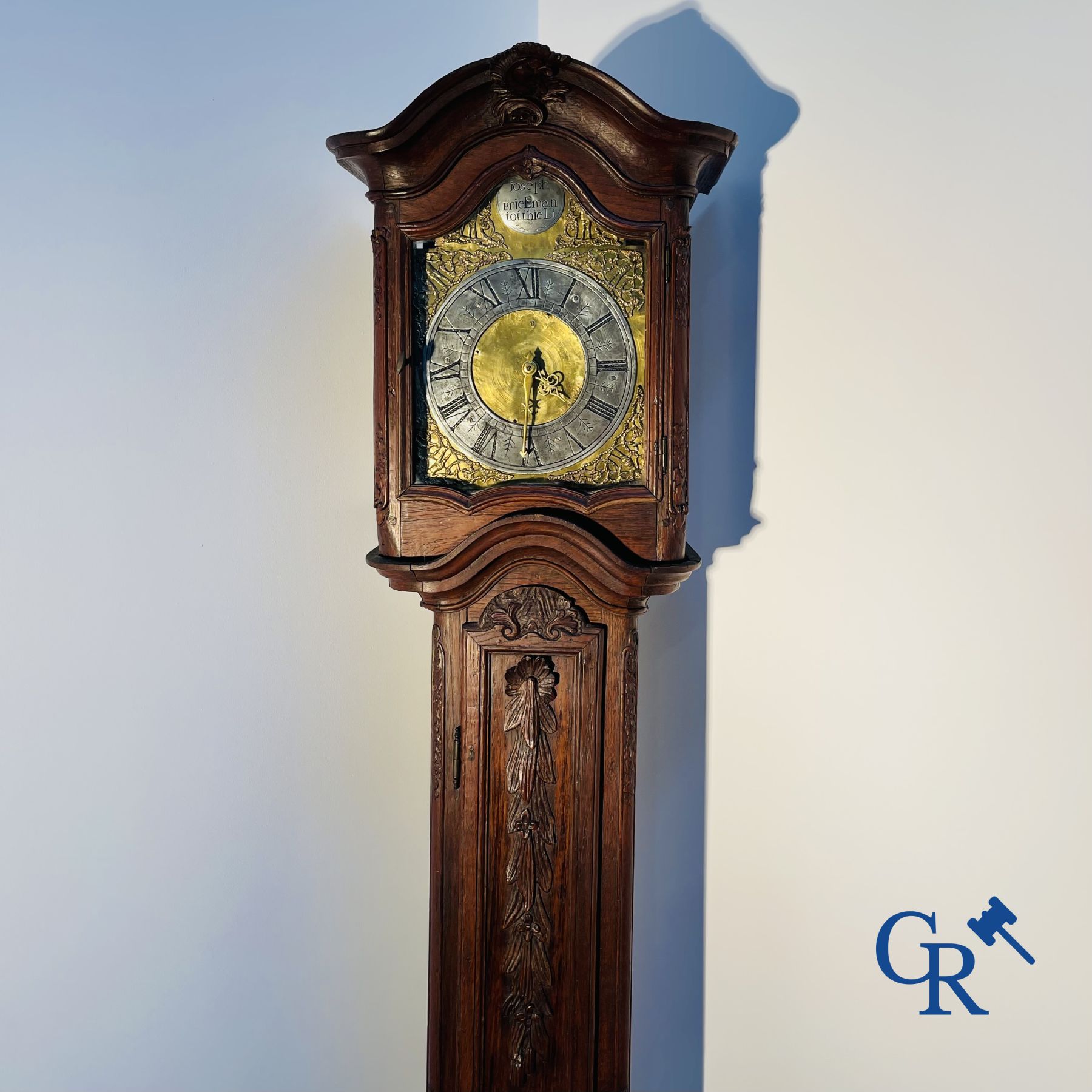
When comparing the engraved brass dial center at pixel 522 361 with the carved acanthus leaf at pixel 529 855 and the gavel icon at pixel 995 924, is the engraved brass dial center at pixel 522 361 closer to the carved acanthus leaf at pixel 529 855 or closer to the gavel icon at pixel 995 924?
the carved acanthus leaf at pixel 529 855

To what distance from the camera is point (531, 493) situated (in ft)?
5.30

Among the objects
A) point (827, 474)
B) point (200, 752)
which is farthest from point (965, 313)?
point (200, 752)

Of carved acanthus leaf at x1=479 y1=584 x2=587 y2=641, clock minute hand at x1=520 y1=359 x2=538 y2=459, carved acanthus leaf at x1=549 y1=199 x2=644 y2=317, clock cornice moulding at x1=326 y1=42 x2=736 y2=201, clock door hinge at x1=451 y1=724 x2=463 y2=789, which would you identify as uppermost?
clock cornice moulding at x1=326 y1=42 x2=736 y2=201

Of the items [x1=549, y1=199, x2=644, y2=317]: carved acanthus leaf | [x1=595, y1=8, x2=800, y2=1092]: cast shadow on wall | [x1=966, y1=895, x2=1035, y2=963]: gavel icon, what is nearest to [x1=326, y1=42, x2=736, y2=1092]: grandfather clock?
[x1=549, y1=199, x2=644, y2=317]: carved acanthus leaf

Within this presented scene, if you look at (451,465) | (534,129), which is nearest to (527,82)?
(534,129)

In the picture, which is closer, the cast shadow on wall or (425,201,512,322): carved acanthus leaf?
(425,201,512,322): carved acanthus leaf

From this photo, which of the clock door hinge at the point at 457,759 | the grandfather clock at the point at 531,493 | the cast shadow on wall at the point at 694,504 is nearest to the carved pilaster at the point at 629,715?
the grandfather clock at the point at 531,493

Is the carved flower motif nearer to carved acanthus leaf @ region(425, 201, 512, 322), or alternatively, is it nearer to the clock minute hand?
carved acanthus leaf @ region(425, 201, 512, 322)

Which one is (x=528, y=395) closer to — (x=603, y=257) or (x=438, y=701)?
(x=603, y=257)

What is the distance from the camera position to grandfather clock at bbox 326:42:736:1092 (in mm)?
1572

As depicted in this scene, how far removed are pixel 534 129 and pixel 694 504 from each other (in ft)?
2.43

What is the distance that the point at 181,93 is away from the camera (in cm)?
180

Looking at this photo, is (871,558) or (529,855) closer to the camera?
(529,855)

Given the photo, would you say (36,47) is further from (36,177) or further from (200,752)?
(200,752)
